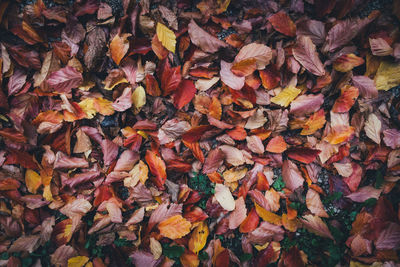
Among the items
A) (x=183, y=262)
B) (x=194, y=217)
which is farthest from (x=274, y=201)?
→ (x=183, y=262)

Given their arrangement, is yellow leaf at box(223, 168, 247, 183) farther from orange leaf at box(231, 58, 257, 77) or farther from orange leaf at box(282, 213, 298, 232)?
orange leaf at box(231, 58, 257, 77)

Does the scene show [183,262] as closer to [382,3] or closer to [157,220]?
[157,220]

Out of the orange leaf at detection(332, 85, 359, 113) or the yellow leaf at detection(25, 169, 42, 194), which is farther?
the yellow leaf at detection(25, 169, 42, 194)

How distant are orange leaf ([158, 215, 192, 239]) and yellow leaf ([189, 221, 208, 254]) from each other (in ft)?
0.29

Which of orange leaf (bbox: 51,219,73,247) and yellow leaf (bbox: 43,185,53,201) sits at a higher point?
yellow leaf (bbox: 43,185,53,201)

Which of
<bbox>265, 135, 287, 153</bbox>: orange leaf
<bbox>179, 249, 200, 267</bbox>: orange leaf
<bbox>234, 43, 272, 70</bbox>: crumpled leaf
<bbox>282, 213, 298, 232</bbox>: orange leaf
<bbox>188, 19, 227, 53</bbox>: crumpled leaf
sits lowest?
<bbox>179, 249, 200, 267</bbox>: orange leaf

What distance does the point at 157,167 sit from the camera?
4.49ft

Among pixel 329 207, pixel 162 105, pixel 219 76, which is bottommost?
pixel 329 207

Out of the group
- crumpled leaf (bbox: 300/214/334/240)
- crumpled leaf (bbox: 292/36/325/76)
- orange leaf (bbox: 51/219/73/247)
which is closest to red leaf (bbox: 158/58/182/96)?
crumpled leaf (bbox: 292/36/325/76)

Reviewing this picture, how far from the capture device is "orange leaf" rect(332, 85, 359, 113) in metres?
1.30

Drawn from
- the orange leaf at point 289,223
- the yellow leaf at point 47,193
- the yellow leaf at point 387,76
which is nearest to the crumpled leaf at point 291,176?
the orange leaf at point 289,223

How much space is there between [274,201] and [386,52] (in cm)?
105

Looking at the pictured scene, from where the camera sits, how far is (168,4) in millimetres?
1383

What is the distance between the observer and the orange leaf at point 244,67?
1305 millimetres
